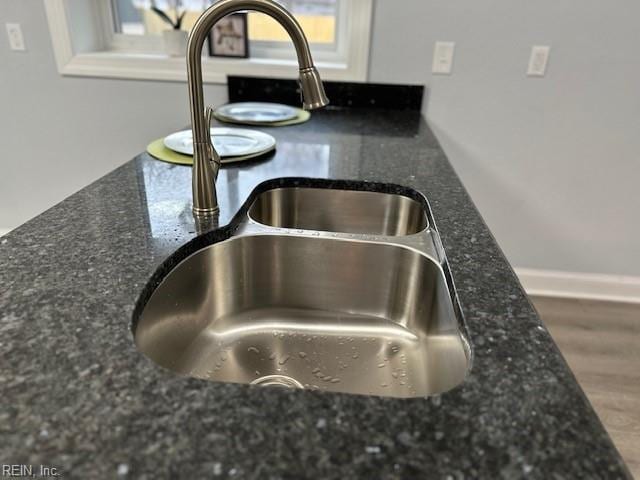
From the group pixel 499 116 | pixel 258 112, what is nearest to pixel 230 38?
pixel 258 112

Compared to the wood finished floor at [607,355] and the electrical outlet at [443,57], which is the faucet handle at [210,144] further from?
the wood finished floor at [607,355]

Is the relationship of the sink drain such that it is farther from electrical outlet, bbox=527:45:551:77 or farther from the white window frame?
electrical outlet, bbox=527:45:551:77

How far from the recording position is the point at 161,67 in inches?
75.7

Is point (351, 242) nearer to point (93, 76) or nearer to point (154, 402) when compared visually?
point (154, 402)

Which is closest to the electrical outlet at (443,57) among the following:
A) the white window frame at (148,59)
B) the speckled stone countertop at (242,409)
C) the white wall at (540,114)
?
the white wall at (540,114)

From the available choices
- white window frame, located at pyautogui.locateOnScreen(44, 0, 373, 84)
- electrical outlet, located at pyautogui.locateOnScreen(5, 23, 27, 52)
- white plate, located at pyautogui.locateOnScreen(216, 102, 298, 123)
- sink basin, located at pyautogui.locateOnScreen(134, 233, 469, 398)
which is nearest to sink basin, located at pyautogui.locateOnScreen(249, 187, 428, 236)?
sink basin, located at pyautogui.locateOnScreen(134, 233, 469, 398)

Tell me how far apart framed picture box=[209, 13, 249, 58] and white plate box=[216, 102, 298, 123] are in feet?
1.06

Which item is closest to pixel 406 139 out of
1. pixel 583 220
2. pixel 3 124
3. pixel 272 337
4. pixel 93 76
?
pixel 272 337

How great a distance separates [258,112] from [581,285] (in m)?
1.66

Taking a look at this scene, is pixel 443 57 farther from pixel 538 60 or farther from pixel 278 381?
pixel 278 381

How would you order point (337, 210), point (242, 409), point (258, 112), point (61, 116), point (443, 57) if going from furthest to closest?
point (61, 116) → point (443, 57) → point (258, 112) → point (337, 210) → point (242, 409)

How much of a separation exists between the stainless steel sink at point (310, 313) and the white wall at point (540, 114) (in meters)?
1.09

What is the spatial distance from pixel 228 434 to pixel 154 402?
0.08 meters

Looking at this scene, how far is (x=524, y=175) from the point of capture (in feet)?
6.45
